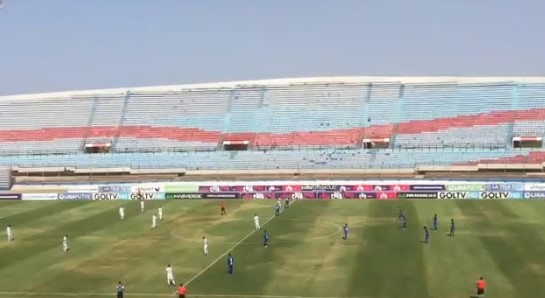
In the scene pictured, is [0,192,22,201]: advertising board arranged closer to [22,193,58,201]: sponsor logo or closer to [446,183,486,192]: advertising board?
[22,193,58,201]: sponsor logo

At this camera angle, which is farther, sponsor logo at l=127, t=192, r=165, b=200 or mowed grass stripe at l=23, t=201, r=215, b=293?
sponsor logo at l=127, t=192, r=165, b=200

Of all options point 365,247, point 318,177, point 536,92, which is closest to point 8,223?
point 365,247

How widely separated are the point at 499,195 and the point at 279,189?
19992 mm

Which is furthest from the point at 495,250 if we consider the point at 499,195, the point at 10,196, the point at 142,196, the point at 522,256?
the point at 10,196

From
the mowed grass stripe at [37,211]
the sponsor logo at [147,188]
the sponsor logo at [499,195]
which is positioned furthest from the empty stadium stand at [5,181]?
the sponsor logo at [499,195]

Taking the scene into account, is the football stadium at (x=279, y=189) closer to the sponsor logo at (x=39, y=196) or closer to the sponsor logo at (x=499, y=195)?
the sponsor logo at (x=499, y=195)

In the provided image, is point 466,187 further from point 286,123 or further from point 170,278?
point 170,278

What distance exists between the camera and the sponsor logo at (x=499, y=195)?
57188 millimetres

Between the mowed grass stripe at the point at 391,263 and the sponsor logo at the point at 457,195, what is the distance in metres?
12.3

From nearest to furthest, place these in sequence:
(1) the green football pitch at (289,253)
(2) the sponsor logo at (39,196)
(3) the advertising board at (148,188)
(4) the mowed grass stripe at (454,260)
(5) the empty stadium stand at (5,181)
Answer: (4) the mowed grass stripe at (454,260), (1) the green football pitch at (289,253), (3) the advertising board at (148,188), (2) the sponsor logo at (39,196), (5) the empty stadium stand at (5,181)

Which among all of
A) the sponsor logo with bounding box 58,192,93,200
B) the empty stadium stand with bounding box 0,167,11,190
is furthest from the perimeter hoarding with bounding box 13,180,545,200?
the empty stadium stand with bounding box 0,167,11,190

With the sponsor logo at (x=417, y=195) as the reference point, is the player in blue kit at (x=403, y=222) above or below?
below

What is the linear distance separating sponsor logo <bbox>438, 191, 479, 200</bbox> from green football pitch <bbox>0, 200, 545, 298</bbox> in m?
2.40

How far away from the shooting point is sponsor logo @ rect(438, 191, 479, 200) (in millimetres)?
57719
